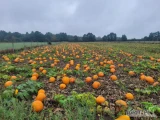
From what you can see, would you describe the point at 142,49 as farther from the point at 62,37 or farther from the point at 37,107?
the point at 62,37

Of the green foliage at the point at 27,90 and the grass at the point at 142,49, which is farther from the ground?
the green foliage at the point at 27,90

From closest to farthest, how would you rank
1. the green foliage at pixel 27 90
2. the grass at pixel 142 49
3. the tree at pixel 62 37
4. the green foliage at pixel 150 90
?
1. the green foliage at pixel 27 90
2. the green foliage at pixel 150 90
3. the grass at pixel 142 49
4. the tree at pixel 62 37

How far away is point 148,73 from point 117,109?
400 cm

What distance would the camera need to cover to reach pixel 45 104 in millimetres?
3633

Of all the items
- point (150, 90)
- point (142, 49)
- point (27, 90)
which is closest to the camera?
point (27, 90)

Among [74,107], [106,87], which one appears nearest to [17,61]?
[106,87]

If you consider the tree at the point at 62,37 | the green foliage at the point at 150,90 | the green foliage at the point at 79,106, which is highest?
the tree at the point at 62,37

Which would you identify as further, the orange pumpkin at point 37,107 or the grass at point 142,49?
the grass at point 142,49

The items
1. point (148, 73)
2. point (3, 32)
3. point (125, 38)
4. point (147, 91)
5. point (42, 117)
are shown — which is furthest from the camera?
point (125, 38)

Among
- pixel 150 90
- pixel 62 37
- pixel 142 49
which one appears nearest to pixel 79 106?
pixel 150 90

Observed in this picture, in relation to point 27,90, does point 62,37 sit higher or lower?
higher

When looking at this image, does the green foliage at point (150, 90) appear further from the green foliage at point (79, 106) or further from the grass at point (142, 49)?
the grass at point (142, 49)

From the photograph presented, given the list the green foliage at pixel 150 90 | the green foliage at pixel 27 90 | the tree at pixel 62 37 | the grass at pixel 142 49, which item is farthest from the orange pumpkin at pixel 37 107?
the tree at pixel 62 37

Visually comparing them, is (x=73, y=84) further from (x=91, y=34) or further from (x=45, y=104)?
(x=91, y=34)
